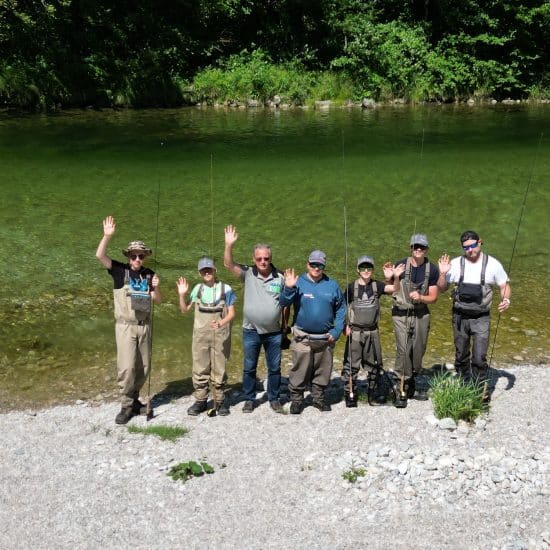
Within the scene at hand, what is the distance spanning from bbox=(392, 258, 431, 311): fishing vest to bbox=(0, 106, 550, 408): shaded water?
7.25ft

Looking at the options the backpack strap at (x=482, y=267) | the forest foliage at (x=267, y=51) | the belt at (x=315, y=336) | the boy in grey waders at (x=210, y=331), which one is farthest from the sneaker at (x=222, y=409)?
the forest foliage at (x=267, y=51)

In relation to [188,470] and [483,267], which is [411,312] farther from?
[188,470]

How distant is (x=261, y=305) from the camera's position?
784cm

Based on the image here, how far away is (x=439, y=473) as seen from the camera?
6.78 metres

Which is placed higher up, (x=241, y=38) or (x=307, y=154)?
(x=241, y=38)

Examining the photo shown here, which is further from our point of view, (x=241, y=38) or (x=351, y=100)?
(x=241, y=38)

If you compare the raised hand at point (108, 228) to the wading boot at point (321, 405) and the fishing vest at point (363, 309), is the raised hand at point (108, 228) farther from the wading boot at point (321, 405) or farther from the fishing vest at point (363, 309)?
the wading boot at point (321, 405)

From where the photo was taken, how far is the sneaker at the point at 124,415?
7980 millimetres

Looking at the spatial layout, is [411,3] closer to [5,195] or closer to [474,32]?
[474,32]

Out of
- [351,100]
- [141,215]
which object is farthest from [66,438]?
[351,100]

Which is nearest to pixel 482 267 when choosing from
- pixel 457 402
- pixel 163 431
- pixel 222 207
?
pixel 457 402

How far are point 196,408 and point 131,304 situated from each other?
4.91ft

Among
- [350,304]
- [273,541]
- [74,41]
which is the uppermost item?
[74,41]

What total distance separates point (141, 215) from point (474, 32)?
28142 mm
